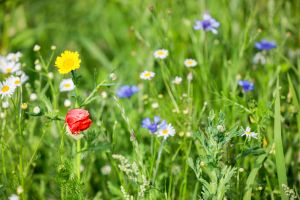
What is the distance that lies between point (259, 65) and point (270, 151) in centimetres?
83

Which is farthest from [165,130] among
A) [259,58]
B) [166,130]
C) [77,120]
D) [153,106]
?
[259,58]

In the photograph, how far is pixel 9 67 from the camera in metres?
2.12

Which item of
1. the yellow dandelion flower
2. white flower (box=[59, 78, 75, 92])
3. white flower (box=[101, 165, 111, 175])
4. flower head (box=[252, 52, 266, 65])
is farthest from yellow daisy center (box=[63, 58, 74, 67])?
flower head (box=[252, 52, 266, 65])

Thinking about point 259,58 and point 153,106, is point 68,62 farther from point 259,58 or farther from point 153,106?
point 259,58

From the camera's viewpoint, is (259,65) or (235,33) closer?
(259,65)

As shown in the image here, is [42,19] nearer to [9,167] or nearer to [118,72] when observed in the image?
[118,72]

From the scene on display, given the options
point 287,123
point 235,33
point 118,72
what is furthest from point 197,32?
point 287,123

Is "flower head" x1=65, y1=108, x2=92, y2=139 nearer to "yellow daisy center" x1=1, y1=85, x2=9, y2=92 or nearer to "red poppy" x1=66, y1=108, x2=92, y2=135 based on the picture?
"red poppy" x1=66, y1=108, x2=92, y2=135

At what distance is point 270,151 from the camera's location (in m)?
1.88

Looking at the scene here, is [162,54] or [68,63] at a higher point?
[162,54]

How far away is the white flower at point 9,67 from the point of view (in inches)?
79.9

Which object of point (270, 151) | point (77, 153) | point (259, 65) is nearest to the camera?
point (77, 153)

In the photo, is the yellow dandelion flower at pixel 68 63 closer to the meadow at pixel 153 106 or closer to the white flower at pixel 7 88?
the meadow at pixel 153 106

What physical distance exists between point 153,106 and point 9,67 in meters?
0.63
